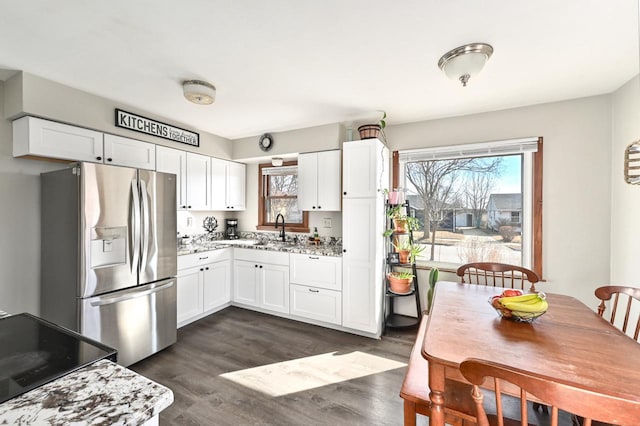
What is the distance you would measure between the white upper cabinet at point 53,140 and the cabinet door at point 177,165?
614mm

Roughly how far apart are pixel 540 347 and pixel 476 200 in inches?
83.6

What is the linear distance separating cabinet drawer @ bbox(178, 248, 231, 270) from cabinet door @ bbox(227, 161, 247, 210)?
0.79m

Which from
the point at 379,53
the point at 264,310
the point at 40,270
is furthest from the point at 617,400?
the point at 40,270

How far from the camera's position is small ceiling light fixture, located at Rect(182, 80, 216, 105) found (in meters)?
2.24

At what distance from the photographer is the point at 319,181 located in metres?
3.40

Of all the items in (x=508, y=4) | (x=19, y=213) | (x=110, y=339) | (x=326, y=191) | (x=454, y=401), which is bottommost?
(x=110, y=339)

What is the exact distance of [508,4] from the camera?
1.40 metres

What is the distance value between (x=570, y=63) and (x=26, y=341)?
11.1 ft

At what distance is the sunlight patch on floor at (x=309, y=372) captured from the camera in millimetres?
2115

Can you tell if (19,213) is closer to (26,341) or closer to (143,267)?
(143,267)

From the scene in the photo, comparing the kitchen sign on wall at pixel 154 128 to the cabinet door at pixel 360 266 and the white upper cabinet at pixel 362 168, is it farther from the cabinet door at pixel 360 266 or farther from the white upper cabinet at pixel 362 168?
the cabinet door at pixel 360 266

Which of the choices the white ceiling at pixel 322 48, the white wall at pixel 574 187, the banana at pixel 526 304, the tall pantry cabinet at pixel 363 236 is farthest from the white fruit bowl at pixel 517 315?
the white wall at pixel 574 187

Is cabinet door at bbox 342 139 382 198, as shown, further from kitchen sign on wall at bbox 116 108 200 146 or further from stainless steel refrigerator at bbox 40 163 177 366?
kitchen sign on wall at bbox 116 108 200 146

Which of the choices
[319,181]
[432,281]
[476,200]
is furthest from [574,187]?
[319,181]
